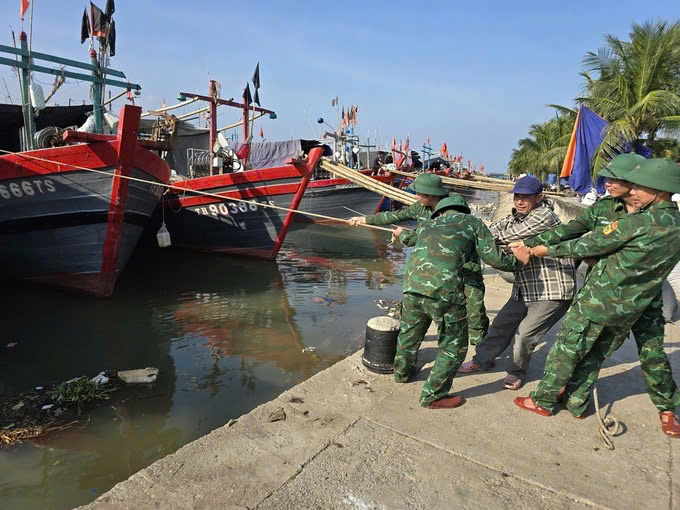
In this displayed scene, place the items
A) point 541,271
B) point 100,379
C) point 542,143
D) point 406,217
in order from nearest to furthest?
1. point 541,271
2. point 100,379
3. point 406,217
4. point 542,143

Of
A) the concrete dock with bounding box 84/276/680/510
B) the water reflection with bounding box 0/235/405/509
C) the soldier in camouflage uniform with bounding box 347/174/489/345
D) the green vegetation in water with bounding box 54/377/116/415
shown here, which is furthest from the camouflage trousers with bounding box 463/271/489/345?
the green vegetation in water with bounding box 54/377/116/415

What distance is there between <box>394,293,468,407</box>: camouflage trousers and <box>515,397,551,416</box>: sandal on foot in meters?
0.53

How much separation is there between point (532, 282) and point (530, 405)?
0.83m

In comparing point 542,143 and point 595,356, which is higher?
point 542,143

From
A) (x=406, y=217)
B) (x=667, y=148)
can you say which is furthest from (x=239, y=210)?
(x=667, y=148)

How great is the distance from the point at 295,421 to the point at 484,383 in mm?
1513

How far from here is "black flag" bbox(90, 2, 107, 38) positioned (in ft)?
24.2

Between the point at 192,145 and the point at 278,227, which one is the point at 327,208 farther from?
the point at 278,227

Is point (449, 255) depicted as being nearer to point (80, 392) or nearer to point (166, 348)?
point (80, 392)

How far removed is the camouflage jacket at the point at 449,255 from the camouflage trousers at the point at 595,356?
56cm

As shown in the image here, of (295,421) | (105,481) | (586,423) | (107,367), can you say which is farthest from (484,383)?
(107,367)

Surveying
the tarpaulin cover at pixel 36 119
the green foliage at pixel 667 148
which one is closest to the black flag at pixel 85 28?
the tarpaulin cover at pixel 36 119

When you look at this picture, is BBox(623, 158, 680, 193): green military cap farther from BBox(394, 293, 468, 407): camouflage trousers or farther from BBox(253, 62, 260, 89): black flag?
BBox(253, 62, 260, 89): black flag

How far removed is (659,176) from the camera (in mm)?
2309
